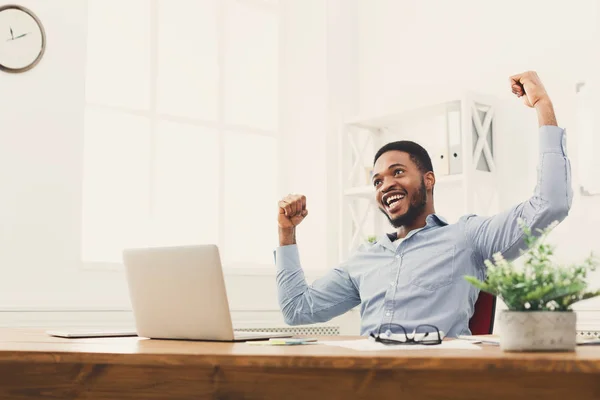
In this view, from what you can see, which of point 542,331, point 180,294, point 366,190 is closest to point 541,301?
point 542,331

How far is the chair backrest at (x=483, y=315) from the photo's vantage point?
2160 millimetres

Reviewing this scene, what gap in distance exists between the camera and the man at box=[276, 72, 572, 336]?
1.93 meters

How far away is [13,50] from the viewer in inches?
132

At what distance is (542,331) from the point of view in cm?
120

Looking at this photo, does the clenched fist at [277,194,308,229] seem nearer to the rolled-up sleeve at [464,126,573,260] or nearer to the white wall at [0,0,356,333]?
the rolled-up sleeve at [464,126,573,260]

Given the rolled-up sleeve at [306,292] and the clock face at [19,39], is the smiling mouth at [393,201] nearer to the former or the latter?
the rolled-up sleeve at [306,292]

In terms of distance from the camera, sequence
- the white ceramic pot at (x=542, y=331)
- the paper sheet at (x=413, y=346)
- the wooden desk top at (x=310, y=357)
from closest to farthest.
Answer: the wooden desk top at (x=310, y=357), the white ceramic pot at (x=542, y=331), the paper sheet at (x=413, y=346)

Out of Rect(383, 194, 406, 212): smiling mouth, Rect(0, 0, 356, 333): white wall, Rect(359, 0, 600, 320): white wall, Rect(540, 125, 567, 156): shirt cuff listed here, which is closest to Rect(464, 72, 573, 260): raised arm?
Rect(540, 125, 567, 156): shirt cuff

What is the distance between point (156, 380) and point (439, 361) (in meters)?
0.50

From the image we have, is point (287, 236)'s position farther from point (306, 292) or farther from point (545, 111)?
point (545, 111)

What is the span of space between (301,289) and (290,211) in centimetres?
28

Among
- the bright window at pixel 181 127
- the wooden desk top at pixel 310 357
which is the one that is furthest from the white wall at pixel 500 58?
the wooden desk top at pixel 310 357

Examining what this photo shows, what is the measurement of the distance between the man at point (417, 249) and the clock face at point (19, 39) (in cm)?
173

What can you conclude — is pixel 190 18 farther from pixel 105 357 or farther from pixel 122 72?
pixel 105 357
